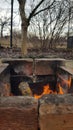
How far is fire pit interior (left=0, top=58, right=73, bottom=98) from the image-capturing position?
4.34 metres

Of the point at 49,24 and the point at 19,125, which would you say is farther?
the point at 49,24

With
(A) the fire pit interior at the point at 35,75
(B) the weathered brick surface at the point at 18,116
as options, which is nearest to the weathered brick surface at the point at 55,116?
(B) the weathered brick surface at the point at 18,116

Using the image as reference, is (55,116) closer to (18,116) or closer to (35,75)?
(18,116)

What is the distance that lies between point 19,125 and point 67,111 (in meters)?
0.43

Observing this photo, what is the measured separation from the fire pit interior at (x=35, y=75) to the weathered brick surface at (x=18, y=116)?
2.44m

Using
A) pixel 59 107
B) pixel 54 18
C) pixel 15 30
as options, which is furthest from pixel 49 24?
pixel 59 107

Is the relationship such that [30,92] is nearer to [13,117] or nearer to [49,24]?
[13,117]

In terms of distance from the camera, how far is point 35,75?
4402mm

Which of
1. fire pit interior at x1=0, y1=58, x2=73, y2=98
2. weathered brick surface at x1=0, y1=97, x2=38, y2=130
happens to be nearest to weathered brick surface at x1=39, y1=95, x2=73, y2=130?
weathered brick surface at x1=0, y1=97, x2=38, y2=130

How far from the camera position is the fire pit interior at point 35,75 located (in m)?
Answer: 4.34

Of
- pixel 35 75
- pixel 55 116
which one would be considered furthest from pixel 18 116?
pixel 35 75

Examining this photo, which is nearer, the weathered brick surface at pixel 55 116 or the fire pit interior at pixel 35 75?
the weathered brick surface at pixel 55 116

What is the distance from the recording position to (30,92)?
4320 millimetres

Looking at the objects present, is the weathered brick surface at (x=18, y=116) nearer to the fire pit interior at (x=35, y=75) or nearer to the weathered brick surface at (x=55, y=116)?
the weathered brick surface at (x=55, y=116)
